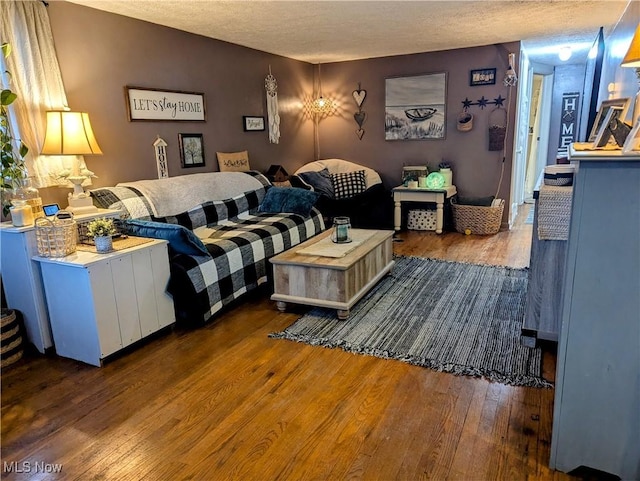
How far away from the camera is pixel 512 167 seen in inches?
205

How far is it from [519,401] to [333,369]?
0.89m

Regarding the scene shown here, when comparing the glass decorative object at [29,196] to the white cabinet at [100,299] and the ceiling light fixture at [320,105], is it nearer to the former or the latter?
the white cabinet at [100,299]

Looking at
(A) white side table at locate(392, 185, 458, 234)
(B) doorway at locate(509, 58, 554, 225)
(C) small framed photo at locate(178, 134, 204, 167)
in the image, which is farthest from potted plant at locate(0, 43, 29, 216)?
(B) doorway at locate(509, 58, 554, 225)

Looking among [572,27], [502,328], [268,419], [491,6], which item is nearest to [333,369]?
[268,419]

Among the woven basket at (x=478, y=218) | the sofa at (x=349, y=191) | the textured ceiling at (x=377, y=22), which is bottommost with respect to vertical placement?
the woven basket at (x=478, y=218)

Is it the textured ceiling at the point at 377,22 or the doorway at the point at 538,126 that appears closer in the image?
the textured ceiling at the point at 377,22

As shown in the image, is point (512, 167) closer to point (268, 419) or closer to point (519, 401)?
point (519, 401)

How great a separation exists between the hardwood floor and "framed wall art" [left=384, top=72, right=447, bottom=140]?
12.5ft

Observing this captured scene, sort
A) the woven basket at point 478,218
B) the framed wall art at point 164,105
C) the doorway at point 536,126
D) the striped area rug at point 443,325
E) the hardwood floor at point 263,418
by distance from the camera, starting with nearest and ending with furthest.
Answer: the hardwood floor at point 263,418
the striped area rug at point 443,325
the framed wall art at point 164,105
the woven basket at point 478,218
the doorway at point 536,126

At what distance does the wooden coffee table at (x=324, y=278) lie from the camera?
2879mm

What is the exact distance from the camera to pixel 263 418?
6.34 feet

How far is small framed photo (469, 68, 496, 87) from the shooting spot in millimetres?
5027

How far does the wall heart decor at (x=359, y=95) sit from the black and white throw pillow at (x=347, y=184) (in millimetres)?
1055

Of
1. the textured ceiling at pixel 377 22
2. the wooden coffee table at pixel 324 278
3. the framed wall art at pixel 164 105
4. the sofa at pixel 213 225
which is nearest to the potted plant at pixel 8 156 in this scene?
the sofa at pixel 213 225
